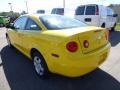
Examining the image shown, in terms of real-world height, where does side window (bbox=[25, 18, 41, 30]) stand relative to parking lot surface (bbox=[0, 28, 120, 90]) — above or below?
above

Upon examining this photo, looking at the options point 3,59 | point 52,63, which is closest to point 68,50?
point 52,63

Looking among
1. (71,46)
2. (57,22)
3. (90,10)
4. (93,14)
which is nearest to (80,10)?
(90,10)

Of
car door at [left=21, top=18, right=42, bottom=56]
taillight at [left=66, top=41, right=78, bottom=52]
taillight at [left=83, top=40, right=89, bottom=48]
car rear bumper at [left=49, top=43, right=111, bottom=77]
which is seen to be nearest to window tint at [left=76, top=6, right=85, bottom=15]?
car door at [left=21, top=18, right=42, bottom=56]

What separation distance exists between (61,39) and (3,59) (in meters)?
3.50

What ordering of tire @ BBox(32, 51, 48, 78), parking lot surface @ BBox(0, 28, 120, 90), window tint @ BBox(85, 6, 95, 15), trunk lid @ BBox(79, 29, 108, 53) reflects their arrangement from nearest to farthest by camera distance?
trunk lid @ BBox(79, 29, 108, 53)
parking lot surface @ BBox(0, 28, 120, 90)
tire @ BBox(32, 51, 48, 78)
window tint @ BBox(85, 6, 95, 15)

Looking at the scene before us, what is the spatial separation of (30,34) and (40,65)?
87 centimetres

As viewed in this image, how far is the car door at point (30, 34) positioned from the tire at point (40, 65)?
304 millimetres

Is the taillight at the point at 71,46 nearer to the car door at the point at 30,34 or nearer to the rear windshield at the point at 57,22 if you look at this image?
the rear windshield at the point at 57,22

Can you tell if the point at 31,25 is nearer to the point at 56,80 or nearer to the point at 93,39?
the point at 56,80

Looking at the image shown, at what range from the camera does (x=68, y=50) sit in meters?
3.79

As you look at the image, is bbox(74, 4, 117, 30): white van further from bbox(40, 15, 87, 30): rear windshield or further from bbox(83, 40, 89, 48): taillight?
bbox(83, 40, 89, 48): taillight

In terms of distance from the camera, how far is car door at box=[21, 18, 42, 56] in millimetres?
4795

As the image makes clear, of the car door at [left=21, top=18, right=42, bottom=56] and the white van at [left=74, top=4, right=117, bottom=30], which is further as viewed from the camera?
the white van at [left=74, top=4, right=117, bottom=30]

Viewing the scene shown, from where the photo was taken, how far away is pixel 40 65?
15.5 feet
